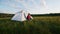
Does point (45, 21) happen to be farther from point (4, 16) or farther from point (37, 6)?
point (4, 16)

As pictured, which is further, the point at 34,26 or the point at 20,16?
the point at 20,16

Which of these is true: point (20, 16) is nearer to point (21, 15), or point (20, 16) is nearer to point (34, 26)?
point (21, 15)

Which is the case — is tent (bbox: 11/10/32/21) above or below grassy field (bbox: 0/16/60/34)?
above

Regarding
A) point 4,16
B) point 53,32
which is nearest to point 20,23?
point 4,16

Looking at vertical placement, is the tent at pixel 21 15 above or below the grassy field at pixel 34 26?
above

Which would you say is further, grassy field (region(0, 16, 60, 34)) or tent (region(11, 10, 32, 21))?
tent (region(11, 10, 32, 21))

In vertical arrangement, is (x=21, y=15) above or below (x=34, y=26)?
above

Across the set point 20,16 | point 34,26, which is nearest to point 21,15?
point 20,16

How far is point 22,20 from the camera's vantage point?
4.13m

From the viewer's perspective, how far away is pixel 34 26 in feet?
13.1

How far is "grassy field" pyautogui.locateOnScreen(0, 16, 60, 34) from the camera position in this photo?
148 inches

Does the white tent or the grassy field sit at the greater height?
the white tent

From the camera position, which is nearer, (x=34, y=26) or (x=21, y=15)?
(x=34, y=26)

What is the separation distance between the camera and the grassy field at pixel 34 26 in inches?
148
